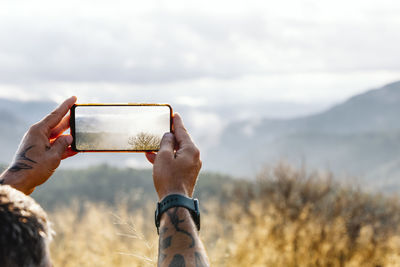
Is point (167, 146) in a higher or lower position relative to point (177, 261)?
higher

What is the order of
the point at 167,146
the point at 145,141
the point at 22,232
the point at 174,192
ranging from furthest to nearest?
the point at 145,141 → the point at 167,146 → the point at 174,192 → the point at 22,232

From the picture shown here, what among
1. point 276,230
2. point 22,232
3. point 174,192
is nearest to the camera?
point 22,232

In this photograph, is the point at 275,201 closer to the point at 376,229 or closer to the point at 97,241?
the point at 376,229

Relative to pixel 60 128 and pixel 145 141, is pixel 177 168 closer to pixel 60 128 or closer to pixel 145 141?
pixel 145 141

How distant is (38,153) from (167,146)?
648 mm

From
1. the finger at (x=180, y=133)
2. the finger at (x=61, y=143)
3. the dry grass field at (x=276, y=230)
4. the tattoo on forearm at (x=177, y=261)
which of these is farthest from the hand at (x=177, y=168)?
the dry grass field at (x=276, y=230)

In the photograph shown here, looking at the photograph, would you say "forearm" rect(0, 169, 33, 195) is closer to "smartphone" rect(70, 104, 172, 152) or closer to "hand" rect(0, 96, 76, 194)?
"hand" rect(0, 96, 76, 194)

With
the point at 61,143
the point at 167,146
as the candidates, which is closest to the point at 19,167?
the point at 61,143

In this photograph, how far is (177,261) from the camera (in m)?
1.62

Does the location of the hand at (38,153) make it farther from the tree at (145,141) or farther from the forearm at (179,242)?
the forearm at (179,242)

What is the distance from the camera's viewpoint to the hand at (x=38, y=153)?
2082mm

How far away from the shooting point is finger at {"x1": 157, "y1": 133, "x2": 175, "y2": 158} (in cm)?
182

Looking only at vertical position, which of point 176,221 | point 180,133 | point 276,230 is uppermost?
point 180,133

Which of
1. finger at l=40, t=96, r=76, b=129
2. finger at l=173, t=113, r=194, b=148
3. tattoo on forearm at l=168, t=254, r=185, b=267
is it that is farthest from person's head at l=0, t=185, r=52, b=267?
finger at l=40, t=96, r=76, b=129
